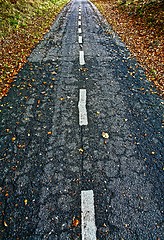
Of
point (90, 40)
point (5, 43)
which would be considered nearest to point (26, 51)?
point (5, 43)

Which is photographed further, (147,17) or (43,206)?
(147,17)

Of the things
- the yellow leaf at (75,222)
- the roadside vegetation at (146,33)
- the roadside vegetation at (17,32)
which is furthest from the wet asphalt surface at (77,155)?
the roadside vegetation at (146,33)

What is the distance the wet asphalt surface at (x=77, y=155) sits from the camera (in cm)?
272

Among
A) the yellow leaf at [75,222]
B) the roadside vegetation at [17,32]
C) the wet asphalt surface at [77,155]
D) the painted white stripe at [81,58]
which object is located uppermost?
the roadside vegetation at [17,32]

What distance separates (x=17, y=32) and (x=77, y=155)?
30.1 ft

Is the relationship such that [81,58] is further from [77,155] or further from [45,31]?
[77,155]

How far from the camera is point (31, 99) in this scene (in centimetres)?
528

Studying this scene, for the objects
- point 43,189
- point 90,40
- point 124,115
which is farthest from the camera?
point 90,40

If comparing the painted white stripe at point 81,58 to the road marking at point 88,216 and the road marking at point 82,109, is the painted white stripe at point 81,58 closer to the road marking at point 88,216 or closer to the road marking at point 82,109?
the road marking at point 82,109

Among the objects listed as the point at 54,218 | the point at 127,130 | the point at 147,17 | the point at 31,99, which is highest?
the point at 147,17

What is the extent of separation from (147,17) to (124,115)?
432 inches

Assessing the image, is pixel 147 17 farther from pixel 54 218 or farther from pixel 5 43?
pixel 54 218

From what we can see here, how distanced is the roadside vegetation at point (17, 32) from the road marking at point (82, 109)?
85.7 inches

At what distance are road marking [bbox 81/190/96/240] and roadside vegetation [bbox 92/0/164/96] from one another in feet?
13.0
